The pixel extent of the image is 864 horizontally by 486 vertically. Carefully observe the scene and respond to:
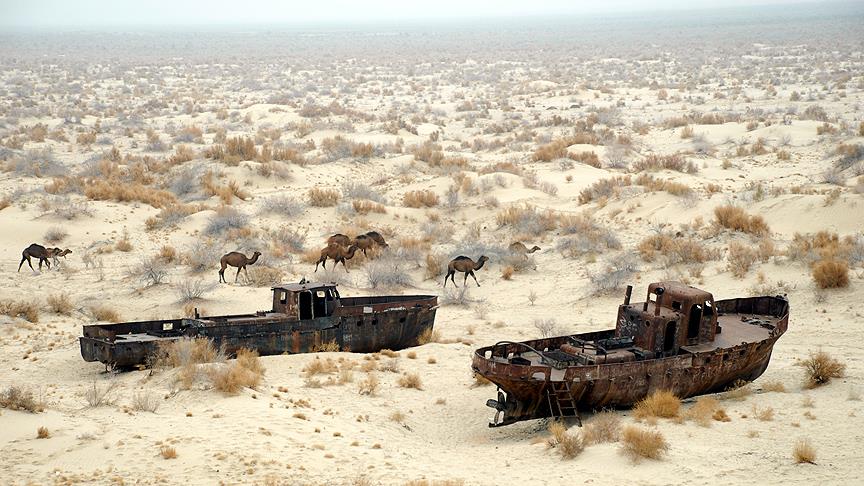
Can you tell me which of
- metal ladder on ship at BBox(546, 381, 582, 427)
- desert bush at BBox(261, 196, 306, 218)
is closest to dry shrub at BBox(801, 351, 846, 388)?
metal ladder on ship at BBox(546, 381, 582, 427)

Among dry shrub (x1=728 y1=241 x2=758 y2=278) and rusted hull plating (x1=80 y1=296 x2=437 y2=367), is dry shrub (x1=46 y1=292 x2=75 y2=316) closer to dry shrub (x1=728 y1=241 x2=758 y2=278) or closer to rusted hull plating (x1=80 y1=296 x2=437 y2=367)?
rusted hull plating (x1=80 y1=296 x2=437 y2=367)

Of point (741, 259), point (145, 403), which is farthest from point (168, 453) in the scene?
point (741, 259)

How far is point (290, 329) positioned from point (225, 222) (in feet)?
37.7

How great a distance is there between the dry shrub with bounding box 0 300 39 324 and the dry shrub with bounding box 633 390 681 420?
13.3 metres

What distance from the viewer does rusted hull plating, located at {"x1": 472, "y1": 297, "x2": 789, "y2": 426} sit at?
13578 mm

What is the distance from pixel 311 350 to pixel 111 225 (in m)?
13.4

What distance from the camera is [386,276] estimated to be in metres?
23.6

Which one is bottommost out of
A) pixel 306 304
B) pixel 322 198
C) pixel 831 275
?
pixel 322 198

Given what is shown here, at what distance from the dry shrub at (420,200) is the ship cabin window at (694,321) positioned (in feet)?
55.7

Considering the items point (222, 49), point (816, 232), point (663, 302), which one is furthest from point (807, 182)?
point (222, 49)

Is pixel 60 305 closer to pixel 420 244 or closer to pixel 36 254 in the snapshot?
pixel 36 254

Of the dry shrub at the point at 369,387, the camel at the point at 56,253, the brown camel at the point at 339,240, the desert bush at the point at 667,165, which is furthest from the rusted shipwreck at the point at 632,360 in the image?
the desert bush at the point at 667,165

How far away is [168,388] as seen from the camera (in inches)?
574

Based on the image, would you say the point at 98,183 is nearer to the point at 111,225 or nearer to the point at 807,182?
the point at 111,225
